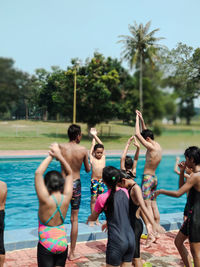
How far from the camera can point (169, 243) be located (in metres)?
5.48

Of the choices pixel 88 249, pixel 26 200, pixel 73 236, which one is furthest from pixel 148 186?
pixel 26 200

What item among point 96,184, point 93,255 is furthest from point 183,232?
point 96,184

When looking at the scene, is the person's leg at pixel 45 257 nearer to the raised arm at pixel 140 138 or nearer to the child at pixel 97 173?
the raised arm at pixel 140 138

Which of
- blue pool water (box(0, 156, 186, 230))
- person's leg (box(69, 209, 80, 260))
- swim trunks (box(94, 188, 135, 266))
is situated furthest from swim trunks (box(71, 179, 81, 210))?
blue pool water (box(0, 156, 186, 230))

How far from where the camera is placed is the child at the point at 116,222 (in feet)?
10.1

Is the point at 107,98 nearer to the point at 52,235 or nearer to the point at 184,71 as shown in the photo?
the point at 184,71

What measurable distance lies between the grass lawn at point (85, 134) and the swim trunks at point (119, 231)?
4.66ft

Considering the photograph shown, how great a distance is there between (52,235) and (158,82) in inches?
111

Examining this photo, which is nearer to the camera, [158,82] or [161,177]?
[158,82]

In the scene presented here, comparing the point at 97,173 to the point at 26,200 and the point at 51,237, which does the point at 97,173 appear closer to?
the point at 51,237

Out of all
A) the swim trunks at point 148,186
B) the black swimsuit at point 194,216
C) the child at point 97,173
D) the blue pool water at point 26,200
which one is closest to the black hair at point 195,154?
the black swimsuit at point 194,216

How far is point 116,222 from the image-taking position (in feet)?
10.3

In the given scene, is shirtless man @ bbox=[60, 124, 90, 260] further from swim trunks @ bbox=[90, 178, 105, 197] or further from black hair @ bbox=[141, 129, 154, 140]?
swim trunks @ bbox=[90, 178, 105, 197]

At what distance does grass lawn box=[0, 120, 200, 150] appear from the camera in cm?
426
